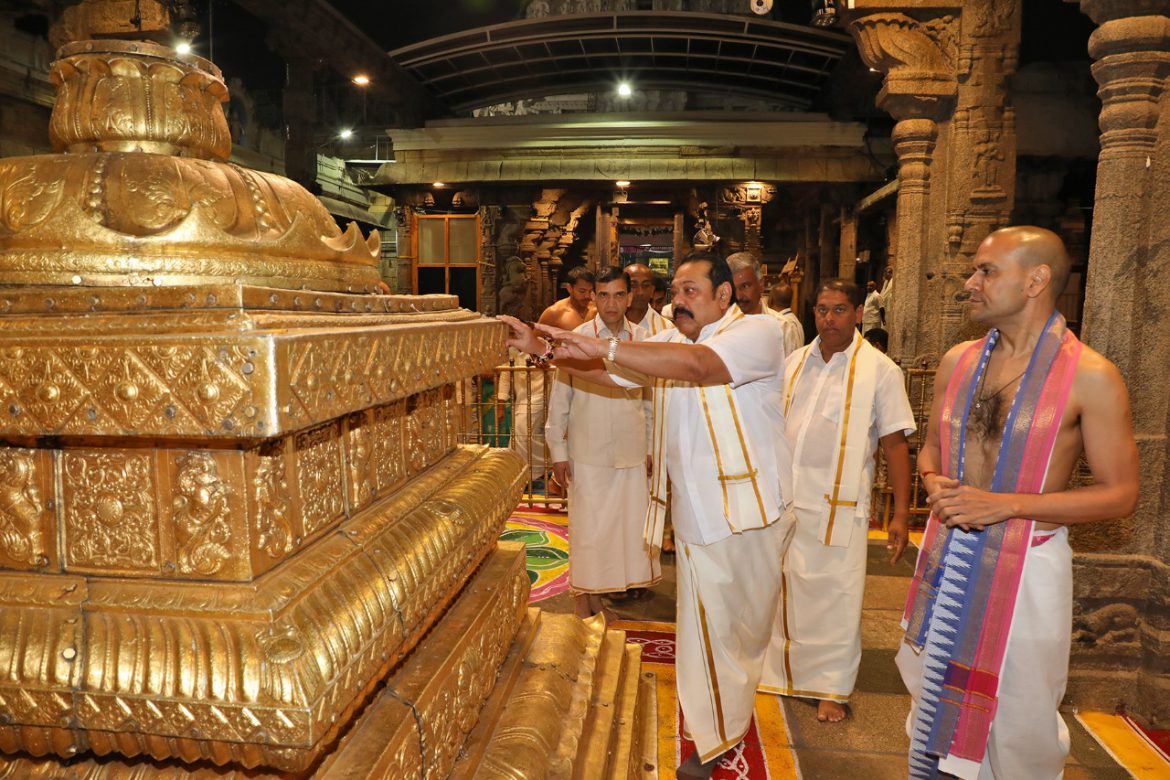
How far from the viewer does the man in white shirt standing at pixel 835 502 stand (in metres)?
2.90

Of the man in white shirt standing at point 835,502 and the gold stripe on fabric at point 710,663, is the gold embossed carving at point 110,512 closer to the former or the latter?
the gold stripe on fabric at point 710,663

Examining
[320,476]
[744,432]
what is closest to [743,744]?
[744,432]

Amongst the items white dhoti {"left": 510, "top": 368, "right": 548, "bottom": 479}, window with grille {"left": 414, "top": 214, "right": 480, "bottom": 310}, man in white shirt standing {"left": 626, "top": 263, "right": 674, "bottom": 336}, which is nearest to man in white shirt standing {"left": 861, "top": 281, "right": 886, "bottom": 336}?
white dhoti {"left": 510, "top": 368, "right": 548, "bottom": 479}

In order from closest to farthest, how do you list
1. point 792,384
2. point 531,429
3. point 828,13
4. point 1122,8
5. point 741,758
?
point 741,758
point 1122,8
point 792,384
point 828,13
point 531,429

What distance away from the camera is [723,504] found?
8.00 feet

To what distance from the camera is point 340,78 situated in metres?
12.7

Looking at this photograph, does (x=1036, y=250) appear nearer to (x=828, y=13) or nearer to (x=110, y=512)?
(x=110, y=512)

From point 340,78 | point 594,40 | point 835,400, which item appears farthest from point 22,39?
point 835,400

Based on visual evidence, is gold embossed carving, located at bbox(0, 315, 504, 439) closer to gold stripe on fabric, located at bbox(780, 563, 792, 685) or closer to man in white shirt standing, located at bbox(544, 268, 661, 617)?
gold stripe on fabric, located at bbox(780, 563, 792, 685)

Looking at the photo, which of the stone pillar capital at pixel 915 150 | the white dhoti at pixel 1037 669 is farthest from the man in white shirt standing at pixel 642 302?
the stone pillar capital at pixel 915 150

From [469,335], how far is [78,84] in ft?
2.79

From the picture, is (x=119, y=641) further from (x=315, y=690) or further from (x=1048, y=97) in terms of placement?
(x=1048, y=97)

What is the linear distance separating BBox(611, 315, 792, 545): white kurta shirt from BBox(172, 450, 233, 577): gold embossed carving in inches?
63.5

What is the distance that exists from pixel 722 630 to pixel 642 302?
7.94 feet
